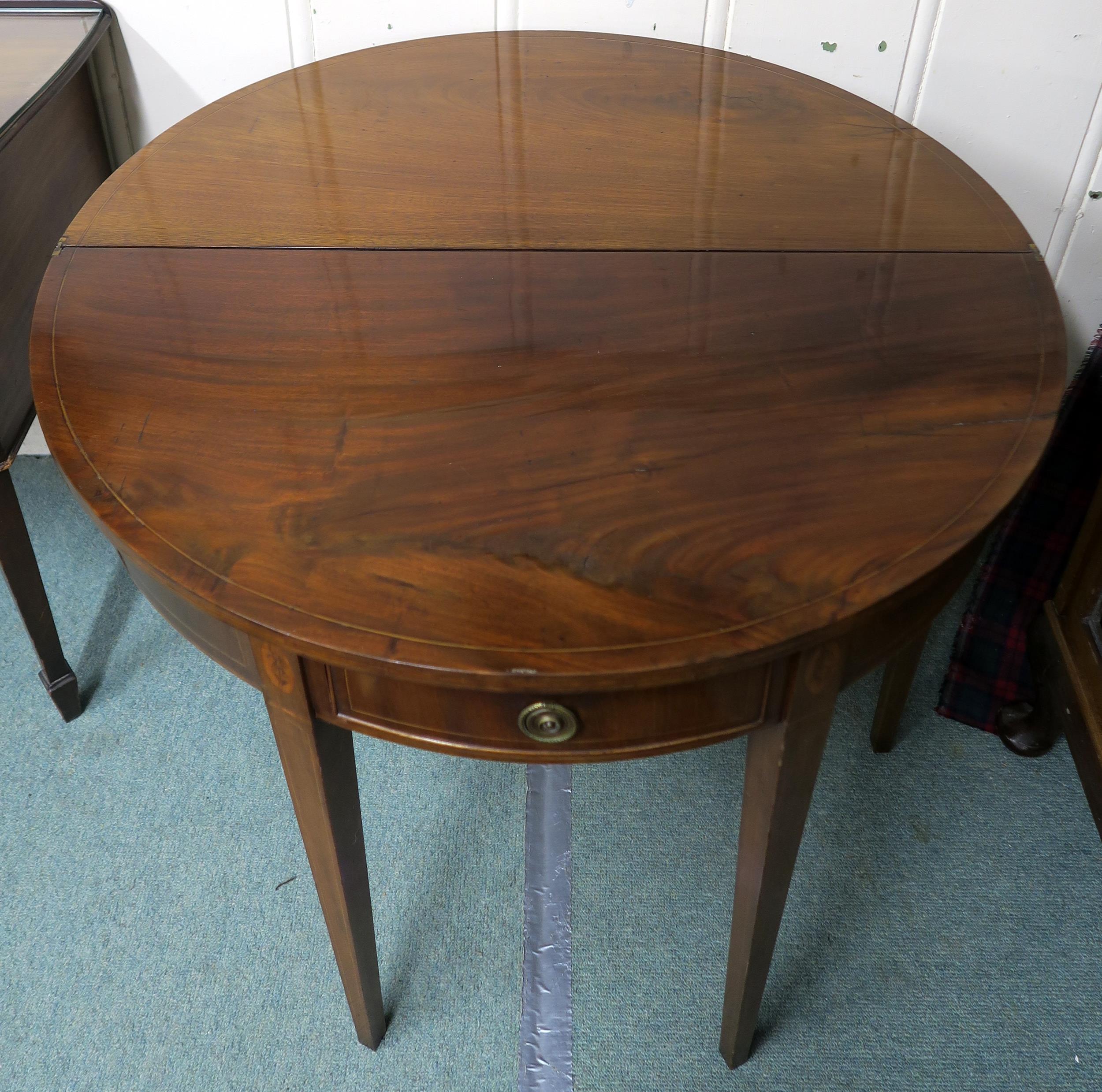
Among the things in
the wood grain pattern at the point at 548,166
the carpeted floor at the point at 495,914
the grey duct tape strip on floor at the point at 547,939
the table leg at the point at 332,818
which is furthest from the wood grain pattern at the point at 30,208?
the grey duct tape strip on floor at the point at 547,939

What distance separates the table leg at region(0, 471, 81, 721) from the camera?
1357mm

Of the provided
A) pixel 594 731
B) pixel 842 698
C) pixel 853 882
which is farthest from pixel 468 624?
pixel 842 698

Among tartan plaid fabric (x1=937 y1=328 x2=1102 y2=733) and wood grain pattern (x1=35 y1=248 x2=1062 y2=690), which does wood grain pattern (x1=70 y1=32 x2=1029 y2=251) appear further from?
tartan plaid fabric (x1=937 y1=328 x2=1102 y2=733)

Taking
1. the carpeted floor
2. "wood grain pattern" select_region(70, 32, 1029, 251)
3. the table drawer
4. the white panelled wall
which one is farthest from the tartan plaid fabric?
the table drawer

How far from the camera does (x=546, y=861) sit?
138cm

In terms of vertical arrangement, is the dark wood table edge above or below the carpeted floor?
above

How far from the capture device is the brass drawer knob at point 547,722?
0.74 meters

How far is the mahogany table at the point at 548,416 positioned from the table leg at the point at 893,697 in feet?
1.60

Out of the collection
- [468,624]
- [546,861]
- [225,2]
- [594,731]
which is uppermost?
[225,2]

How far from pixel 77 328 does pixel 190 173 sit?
11.8 inches

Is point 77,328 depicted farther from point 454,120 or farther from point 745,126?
point 745,126

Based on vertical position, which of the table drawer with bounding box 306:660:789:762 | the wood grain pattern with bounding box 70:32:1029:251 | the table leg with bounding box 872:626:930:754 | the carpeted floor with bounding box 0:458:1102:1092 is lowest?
the carpeted floor with bounding box 0:458:1102:1092

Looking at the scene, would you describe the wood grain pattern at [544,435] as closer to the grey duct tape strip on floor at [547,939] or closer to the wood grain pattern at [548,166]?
the wood grain pattern at [548,166]

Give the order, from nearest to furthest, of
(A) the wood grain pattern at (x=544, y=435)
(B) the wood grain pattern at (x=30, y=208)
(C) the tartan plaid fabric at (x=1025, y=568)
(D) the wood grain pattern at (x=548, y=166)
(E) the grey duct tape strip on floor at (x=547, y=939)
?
1. (A) the wood grain pattern at (x=544, y=435)
2. (D) the wood grain pattern at (x=548, y=166)
3. (E) the grey duct tape strip on floor at (x=547, y=939)
4. (B) the wood grain pattern at (x=30, y=208)
5. (C) the tartan plaid fabric at (x=1025, y=568)
